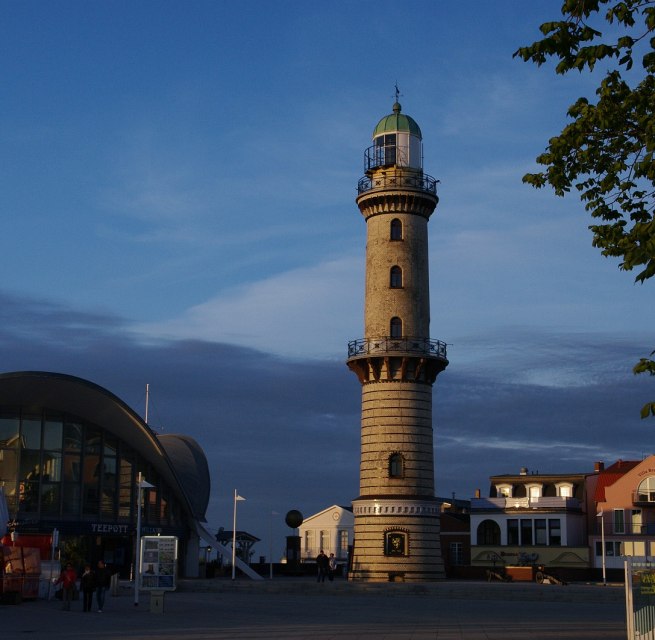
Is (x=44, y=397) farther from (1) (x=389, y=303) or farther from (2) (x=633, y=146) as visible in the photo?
(2) (x=633, y=146)

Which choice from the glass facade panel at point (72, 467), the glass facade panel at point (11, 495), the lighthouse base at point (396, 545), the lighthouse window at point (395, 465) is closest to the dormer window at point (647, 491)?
the lighthouse base at point (396, 545)

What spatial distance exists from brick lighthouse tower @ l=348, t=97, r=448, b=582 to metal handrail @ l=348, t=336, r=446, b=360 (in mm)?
51

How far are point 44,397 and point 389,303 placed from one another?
1835 centimetres

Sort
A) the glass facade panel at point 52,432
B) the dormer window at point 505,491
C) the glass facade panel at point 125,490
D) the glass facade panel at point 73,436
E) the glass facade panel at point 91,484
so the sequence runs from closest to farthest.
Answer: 1. the glass facade panel at point 52,432
2. the glass facade panel at point 73,436
3. the glass facade panel at point 91,484
4. the glass facade panel at point 125,490
5. the dormer window at point 505,491

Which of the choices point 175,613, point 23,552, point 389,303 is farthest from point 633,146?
point 389,303

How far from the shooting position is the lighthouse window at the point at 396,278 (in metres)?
55.6

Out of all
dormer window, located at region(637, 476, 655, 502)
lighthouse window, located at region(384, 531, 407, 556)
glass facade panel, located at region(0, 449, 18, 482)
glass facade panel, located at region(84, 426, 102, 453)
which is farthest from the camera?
dormer window, located at region(637, 476, 655, 502)

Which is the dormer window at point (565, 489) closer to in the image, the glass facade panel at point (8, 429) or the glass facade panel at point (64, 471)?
the glass facade panel at point (64, 471)

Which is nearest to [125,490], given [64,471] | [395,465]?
[64,471]

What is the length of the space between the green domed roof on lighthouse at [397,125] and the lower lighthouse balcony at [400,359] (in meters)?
11.7

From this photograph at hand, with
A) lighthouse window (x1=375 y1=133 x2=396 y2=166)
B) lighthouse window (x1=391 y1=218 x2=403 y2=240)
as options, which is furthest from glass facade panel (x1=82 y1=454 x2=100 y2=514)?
lighthouse window (x1=375 y1=133 x2=396 y2=166)

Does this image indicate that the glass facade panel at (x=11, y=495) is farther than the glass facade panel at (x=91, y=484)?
No

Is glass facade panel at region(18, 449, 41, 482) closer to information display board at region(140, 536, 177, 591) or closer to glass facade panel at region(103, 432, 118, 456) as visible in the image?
glass facade panel at region(103, 432, 118, 456)

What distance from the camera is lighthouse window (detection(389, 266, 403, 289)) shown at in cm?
5556
